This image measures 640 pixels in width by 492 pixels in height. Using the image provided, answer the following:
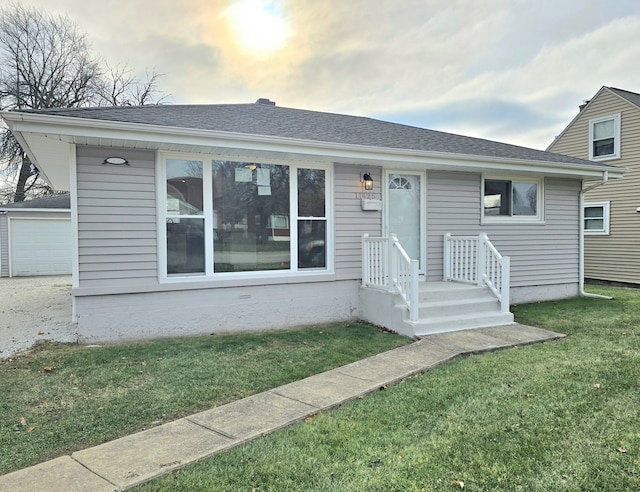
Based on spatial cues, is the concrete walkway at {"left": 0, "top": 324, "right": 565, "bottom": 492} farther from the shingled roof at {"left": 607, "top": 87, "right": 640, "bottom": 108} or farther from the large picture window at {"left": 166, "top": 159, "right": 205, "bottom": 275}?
the shingled roof at {"left": 607, "top": 87, "right": 640, "bottom": 108}

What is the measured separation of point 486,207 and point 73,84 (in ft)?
80.4

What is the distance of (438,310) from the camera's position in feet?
21.1

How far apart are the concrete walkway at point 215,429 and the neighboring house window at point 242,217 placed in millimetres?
2591

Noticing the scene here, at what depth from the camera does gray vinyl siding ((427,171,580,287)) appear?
8023 mm

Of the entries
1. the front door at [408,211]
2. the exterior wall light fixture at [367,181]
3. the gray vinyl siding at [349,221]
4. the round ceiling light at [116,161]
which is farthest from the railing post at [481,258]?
the round ceiling light at [116,161]

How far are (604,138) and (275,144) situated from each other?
12.5 m

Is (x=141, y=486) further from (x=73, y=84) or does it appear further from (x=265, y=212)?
(x=73, y=84)

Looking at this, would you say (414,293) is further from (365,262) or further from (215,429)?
(215,429)

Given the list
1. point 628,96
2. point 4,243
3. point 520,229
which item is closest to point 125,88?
point 4,243

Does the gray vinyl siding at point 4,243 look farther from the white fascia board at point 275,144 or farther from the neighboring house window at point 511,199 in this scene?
the neighboring house window at point 511,199

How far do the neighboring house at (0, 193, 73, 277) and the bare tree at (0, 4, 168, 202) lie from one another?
825 centimetres

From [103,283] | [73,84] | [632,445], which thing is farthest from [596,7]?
[73,84]

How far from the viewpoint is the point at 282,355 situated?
518 cm

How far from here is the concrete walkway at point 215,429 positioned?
250 centimetres
